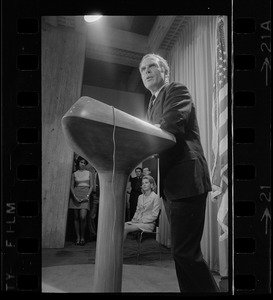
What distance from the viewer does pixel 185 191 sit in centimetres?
111

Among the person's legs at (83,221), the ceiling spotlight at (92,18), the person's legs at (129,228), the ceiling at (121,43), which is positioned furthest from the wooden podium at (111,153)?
the ceiling spotlight at (92,18)

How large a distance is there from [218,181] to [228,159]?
4.3 inches

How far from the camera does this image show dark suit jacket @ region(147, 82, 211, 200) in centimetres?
111

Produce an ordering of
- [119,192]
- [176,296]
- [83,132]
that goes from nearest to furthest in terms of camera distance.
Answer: [83,132]
[119,192]
[176,296]

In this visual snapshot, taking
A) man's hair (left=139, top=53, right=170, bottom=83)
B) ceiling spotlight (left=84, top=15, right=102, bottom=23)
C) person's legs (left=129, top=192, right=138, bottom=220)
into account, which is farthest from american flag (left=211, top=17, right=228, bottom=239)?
ceiling spotlight (left=84, top=15, right=102, bottom=23)

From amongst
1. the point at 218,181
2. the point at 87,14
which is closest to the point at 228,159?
the point at 218,181

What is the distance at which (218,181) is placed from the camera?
1.16 meters

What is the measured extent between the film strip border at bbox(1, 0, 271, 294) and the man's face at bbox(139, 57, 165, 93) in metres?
0.34

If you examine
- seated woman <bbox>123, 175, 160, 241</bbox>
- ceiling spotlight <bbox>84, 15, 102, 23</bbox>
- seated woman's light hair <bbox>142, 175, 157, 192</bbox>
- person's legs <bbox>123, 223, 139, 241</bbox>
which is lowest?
person's legs <bbox>123, 223, 139, 241</bbox>

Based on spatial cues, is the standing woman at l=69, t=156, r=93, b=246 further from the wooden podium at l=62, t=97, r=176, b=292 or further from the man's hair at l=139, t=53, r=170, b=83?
the man's hair at l=139, t=53, r=170, b=83

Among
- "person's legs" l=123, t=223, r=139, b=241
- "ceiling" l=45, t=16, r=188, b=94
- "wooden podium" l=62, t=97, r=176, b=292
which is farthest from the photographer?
"ceiling" l=45, t=16, r=188, b=94
